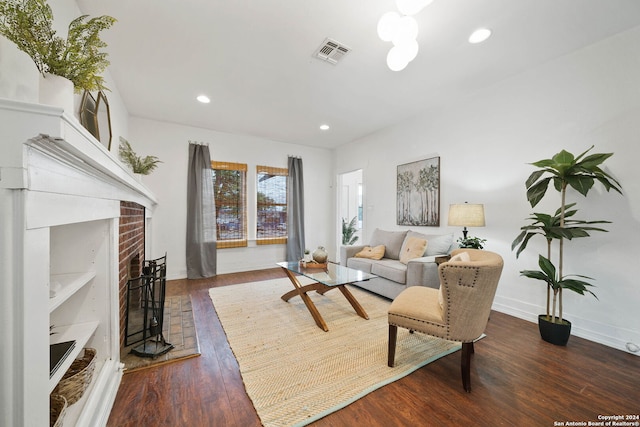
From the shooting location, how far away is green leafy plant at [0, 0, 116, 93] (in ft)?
2.77

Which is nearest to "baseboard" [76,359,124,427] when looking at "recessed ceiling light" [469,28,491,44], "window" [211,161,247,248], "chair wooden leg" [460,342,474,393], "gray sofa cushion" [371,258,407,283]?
"chair wooden leg" [460,342,474,393]

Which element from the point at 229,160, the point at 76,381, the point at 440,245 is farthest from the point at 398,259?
the point at 229,160

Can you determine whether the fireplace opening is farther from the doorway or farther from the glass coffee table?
the doorway

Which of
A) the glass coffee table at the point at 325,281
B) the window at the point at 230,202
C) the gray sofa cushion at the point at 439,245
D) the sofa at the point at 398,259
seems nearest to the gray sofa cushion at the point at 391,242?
the sofa at the point at 398,259

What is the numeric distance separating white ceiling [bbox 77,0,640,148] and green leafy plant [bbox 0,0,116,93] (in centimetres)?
107

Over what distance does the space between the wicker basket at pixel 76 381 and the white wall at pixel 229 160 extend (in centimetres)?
304

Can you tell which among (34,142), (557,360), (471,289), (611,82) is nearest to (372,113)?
(611,82)

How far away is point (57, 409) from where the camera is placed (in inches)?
39.5

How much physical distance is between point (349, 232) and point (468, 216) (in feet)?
12.6

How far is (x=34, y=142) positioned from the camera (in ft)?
2.19

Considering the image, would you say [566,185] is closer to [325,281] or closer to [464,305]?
[464,305]

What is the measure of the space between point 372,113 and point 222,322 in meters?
3.45

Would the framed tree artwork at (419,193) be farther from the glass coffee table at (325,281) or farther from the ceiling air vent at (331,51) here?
the ceiling air vent at (331,51)

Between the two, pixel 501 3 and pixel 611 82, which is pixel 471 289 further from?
pixel 611 82
